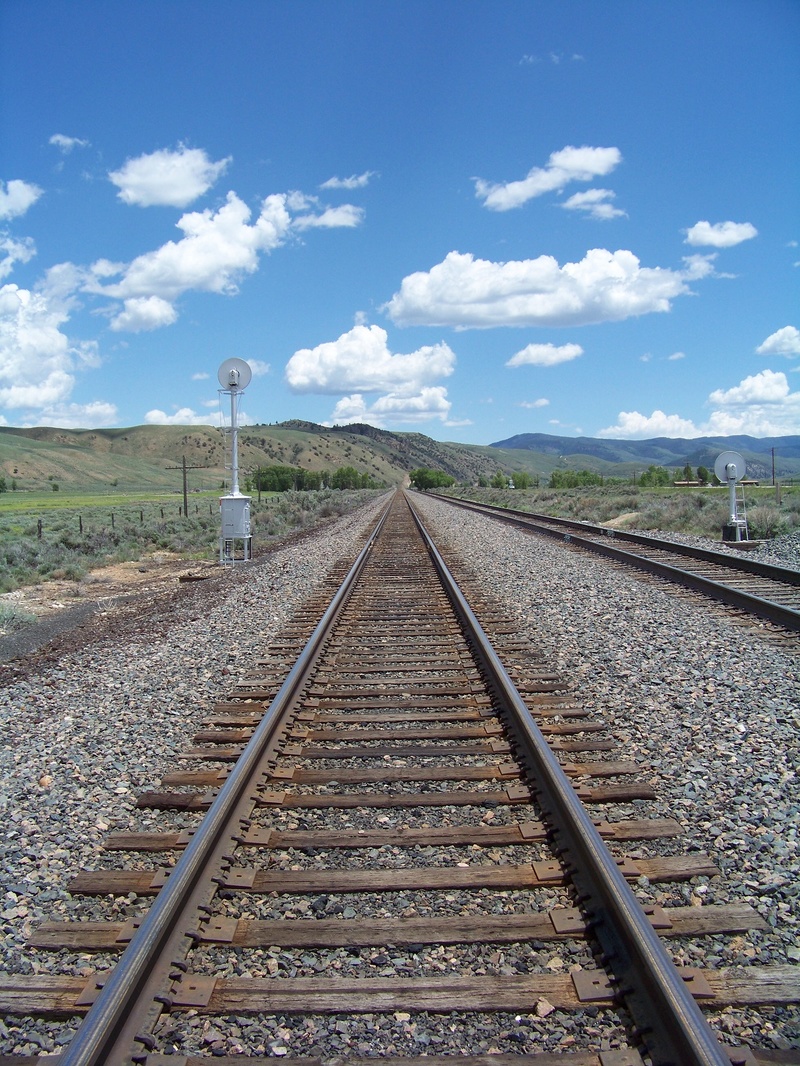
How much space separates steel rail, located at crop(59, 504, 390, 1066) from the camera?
2.47 m

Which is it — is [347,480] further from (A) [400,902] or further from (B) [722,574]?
(A) [400,902]

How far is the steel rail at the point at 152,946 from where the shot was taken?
247 cm

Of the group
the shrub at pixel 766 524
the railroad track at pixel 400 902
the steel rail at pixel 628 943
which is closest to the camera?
the steel rail at pixel 628 943

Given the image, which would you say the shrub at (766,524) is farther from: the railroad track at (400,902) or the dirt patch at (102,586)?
the railroad track at (400,902)

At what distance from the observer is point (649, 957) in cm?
275

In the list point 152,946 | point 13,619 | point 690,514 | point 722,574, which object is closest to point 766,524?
point 690,514

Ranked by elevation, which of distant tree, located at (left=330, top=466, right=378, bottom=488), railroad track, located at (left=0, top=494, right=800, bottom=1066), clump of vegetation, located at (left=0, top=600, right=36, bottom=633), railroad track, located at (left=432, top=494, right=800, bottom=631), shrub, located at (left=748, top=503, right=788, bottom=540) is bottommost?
clump of vegetation, located at (left=0, top=600, right=36, bottom=633)

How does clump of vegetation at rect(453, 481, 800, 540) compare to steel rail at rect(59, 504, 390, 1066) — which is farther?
clump of vegetation at rect(453, 481, 800, 540)

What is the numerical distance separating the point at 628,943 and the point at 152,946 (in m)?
1.71

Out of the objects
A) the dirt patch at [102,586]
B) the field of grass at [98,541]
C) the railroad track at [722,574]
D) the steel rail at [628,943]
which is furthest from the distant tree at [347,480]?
the steel rail at [628,943]

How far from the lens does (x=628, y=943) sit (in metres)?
2.91

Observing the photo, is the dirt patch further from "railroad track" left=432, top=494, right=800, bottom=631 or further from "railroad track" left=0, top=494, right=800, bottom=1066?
"railroad track" left=0, top=494, right=800, bottom=1066

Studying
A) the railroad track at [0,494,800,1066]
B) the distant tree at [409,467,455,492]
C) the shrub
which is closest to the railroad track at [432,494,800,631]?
the shrub

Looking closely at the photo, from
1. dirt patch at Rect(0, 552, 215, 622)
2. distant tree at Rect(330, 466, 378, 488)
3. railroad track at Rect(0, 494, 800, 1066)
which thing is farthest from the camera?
distant tree at Rect(330, 466, 378, 488)
